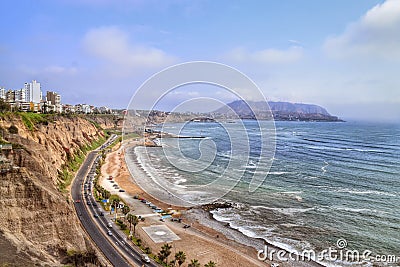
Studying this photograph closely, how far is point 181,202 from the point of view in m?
41.9

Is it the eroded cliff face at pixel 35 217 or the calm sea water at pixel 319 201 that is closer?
the eroded cliff face at pixel 35 217

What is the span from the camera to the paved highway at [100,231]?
77.5ft

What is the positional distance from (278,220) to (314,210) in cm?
585

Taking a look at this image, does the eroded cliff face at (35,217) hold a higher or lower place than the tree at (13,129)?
lower

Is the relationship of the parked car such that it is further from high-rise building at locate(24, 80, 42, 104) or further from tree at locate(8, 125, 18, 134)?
high-rise building at locate(24, 80, 42, 104)

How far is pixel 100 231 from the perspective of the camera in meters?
28.2

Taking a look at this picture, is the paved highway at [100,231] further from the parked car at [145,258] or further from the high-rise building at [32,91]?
the high-rise building at [32,91]

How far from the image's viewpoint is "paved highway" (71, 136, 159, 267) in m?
23.6

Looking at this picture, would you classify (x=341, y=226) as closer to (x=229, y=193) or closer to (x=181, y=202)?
(x=229, y=193)

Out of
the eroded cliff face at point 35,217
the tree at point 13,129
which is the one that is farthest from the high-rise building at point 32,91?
the eroded cliff face at point 35,217

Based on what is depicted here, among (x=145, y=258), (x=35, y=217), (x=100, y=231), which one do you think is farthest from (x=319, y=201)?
(x=35, y=217)

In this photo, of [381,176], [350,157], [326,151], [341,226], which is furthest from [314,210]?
[326,151]

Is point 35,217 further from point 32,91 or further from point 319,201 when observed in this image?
point 32,91

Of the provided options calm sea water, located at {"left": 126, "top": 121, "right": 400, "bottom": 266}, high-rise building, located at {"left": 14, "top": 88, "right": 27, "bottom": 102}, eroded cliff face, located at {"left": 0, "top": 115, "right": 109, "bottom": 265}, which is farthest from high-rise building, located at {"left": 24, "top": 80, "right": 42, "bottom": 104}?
eroded cliff face, located at {"left": 0, "top": 115, "right": 109, "bottom": 265}
